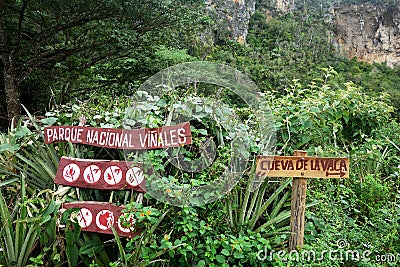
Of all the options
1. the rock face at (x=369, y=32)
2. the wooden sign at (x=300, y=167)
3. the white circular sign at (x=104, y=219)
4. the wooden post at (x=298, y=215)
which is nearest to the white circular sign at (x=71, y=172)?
the white circular sign at (x=104, y=219)

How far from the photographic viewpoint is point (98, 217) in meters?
2.10

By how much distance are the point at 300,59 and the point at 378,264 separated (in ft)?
124

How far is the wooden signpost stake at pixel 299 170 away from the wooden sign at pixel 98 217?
800 millimetres

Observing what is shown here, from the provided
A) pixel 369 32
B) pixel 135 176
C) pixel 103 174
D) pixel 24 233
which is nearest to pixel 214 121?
pixel 135 176

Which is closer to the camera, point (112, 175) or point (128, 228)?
point (128, 228)

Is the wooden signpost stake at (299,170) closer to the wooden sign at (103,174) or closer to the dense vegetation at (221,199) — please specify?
the dense vegetation at (221,199)

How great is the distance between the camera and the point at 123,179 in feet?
6.97

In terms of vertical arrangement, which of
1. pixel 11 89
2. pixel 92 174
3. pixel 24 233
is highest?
pixel 11 89

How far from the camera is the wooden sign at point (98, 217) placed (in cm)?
206

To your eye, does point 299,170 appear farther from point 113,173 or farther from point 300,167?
point 113,173

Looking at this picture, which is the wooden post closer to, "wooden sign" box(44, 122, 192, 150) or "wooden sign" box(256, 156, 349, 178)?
"wooden sign" box(256, 156, 349, 178)

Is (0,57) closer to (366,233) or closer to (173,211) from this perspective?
(173,211)

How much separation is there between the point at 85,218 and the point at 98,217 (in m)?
0.08

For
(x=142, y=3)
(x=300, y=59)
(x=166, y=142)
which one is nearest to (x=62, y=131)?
(x=166, y=142)
